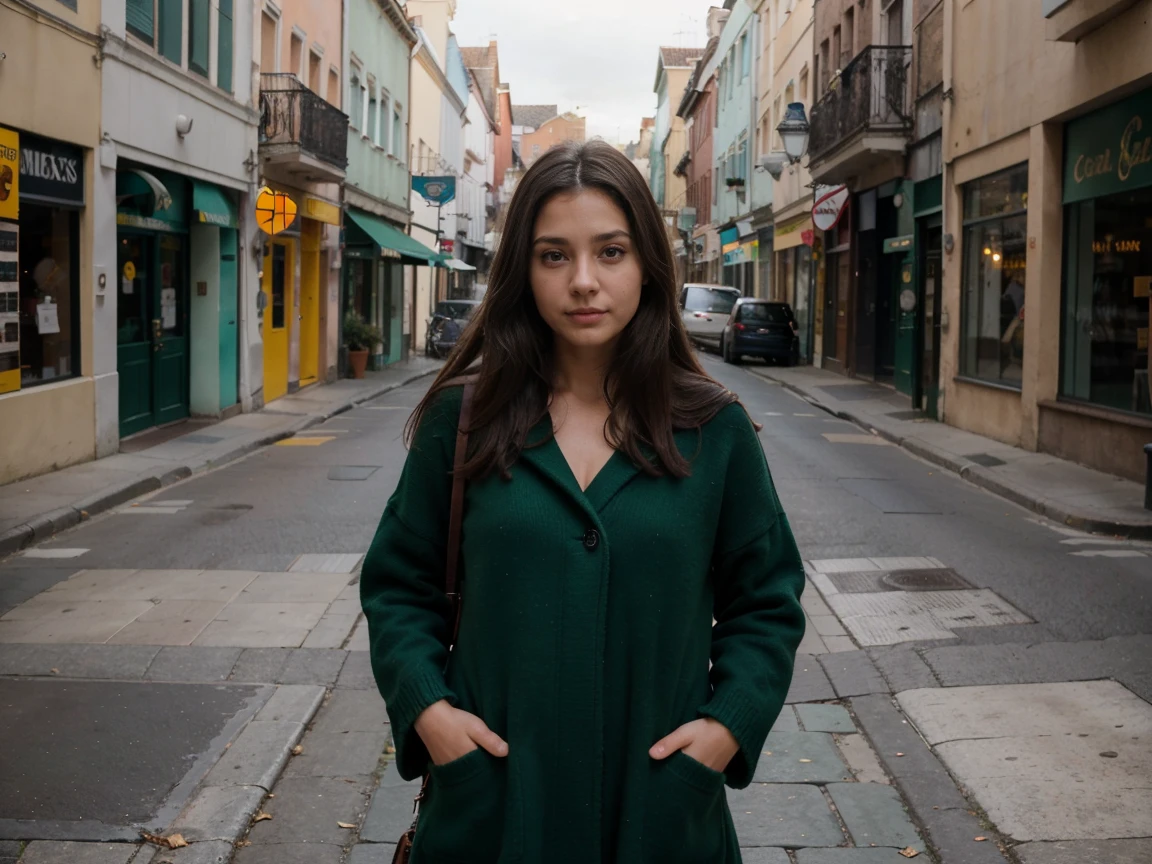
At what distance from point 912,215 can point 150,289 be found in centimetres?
1182

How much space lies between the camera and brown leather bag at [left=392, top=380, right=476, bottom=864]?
7.35 feet

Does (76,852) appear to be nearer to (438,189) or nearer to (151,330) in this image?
(151,330)

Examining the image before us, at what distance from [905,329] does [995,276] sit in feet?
17.4

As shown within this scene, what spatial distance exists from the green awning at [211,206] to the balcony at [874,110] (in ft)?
33.4

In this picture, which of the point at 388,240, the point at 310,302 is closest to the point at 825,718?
the point at 310,302

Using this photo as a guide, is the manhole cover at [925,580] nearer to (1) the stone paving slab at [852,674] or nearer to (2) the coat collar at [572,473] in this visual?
(1) the stone paving slab at [852,674]

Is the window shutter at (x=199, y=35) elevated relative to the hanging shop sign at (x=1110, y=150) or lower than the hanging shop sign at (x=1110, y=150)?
elevated

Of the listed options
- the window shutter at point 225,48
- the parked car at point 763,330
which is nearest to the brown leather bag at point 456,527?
the window shutter at point 225,48

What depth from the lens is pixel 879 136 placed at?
869 inches

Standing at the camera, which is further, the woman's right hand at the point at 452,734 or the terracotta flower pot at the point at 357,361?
the terracotta flower pot at the point at 357,361

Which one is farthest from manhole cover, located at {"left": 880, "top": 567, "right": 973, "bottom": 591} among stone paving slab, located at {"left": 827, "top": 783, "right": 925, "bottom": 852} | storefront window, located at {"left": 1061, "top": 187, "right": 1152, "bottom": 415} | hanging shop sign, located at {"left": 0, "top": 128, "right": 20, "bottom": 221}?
hanging shop sign, located at {"left": 0, "top": 128, "right": 20, "bottom": 221}

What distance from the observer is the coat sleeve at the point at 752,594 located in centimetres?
221

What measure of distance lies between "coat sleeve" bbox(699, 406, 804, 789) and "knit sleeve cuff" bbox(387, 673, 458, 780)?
441mm

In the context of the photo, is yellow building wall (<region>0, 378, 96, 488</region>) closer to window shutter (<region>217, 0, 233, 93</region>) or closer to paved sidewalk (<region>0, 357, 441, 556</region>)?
paved sidewalk (<region>0, 357, 441, 556</region>)
